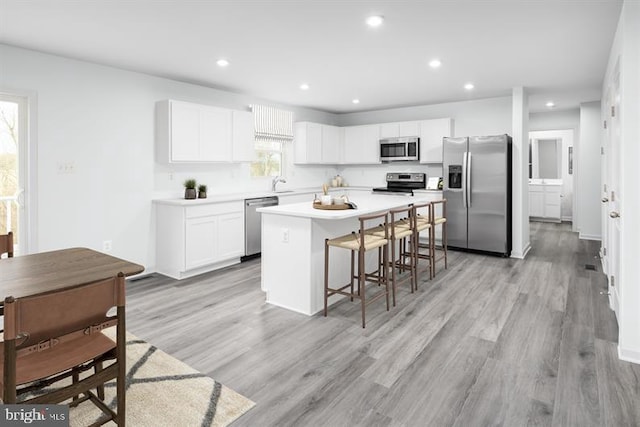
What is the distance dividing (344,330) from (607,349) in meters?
1.97

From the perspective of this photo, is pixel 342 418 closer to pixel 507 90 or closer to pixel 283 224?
pixel 283 224

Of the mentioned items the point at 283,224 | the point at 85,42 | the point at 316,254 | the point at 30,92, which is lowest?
the point at 316,254

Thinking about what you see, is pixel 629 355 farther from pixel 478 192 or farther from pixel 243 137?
pixel 243 137

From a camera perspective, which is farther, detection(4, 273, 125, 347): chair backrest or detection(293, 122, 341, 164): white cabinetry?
detection(293, 122, 341, 164): white cabinetry

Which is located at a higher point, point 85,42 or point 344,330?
point 85,42

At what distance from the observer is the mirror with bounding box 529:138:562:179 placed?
32.0 feet

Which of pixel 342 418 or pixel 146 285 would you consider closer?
pixel 342 418

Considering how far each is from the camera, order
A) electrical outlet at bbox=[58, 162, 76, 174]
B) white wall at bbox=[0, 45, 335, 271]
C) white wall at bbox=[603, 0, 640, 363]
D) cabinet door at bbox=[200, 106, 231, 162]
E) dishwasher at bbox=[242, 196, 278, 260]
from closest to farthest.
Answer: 1. white wall at bbox=[603, 0, 640, 363]
2. white wall at bbox=[0, 45, 335, 271]
3. electrical outlet at bbox=[58, 162, 76, 174]
4. cabinet door at bbox=[200, 106, 231, 162]
5. dishwasher at bbox=[242, 196, 278, 260]

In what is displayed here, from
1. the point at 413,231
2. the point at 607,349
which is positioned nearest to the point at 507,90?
the point at 413,231

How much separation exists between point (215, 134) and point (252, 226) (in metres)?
1.40

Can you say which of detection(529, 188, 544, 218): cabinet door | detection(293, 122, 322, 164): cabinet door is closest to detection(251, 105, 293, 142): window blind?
detection(293, 122, 322, 164): cabinet door

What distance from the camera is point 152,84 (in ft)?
16.2

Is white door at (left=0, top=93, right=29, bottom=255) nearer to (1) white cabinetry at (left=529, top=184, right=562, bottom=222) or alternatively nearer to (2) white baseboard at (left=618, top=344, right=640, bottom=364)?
(2) white baseboard at (left=618, top=344, right=640, bottom=364)

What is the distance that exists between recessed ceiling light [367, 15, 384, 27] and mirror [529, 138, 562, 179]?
8146 mm
